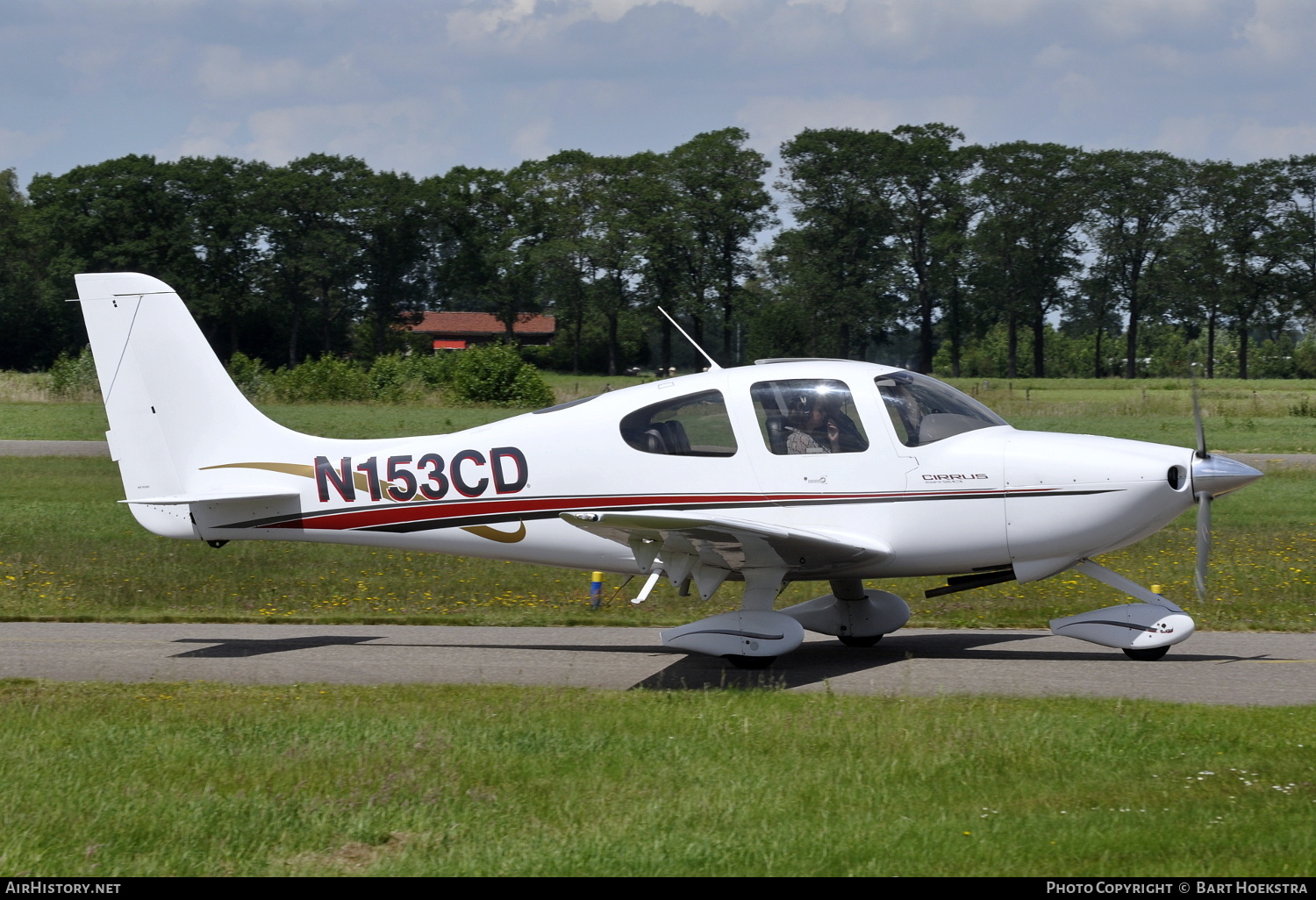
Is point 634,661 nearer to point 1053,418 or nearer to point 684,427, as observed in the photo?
point 684,427

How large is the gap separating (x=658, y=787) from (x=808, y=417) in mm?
4160

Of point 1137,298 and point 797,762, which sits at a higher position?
point 1137,298

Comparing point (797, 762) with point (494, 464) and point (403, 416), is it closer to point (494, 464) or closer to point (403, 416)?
point (494, 464)

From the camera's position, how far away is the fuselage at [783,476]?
9133 millimetres

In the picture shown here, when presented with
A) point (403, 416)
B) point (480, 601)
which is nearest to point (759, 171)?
point (403, 416)

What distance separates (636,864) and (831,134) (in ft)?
237

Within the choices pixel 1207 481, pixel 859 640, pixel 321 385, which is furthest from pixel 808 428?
pixel 321 385

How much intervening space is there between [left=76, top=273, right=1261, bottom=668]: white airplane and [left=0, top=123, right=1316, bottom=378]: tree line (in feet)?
191

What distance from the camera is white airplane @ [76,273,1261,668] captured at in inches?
359

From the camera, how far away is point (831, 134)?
73.4 metres

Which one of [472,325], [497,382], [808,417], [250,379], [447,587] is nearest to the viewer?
[808,417]

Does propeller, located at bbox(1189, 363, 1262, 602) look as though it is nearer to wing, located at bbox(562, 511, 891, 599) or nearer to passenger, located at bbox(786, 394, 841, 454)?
wing, located at bbox(562, 511, 891, 599)

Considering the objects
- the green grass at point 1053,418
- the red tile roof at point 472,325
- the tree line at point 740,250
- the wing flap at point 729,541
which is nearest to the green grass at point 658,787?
the wing flap at point 729,541

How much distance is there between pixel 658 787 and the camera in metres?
5.95
